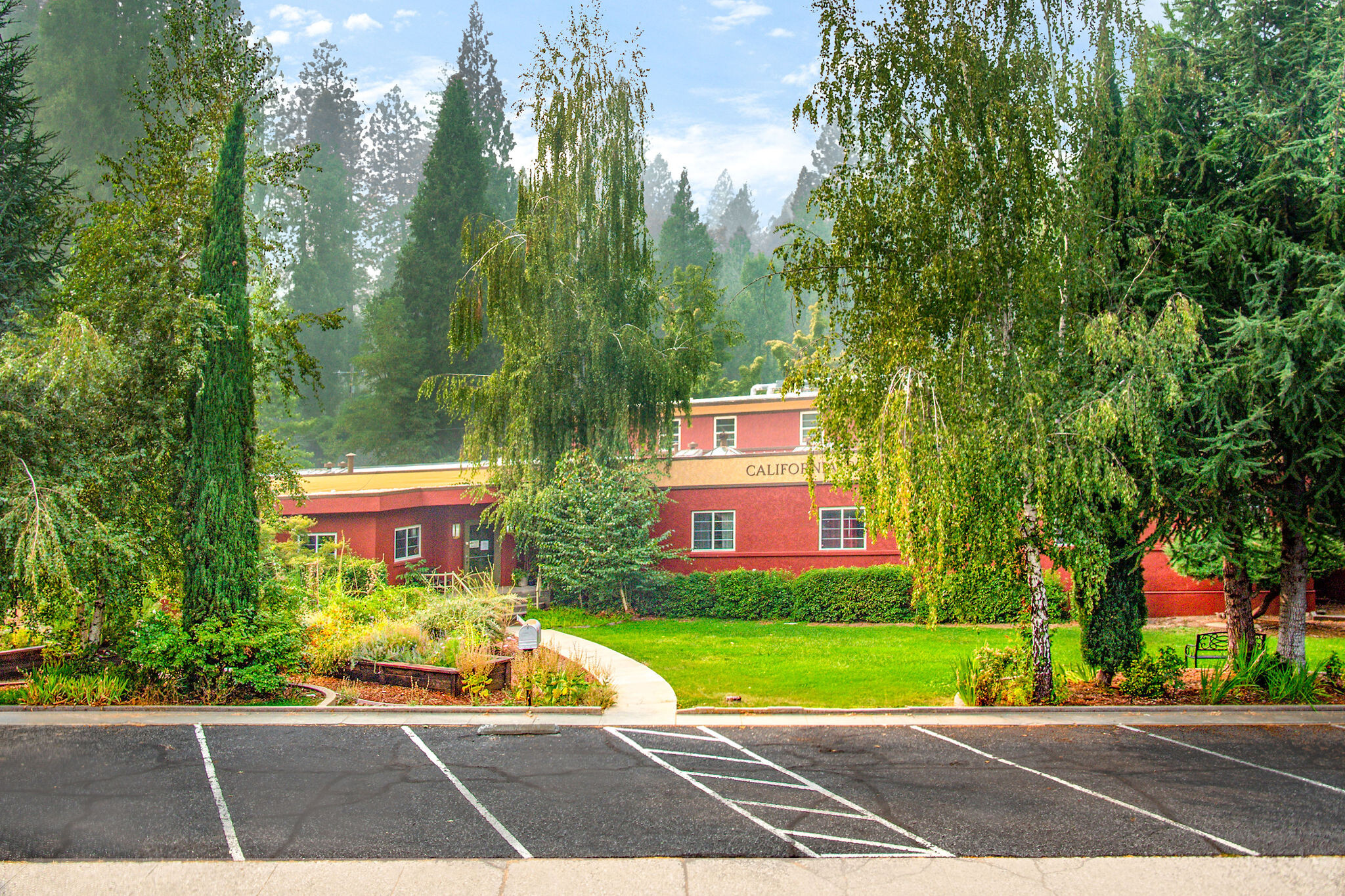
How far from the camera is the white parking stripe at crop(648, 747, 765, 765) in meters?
10.2

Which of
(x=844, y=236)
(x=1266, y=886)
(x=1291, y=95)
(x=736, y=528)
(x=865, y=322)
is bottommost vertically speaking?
(x=1266, y=886)

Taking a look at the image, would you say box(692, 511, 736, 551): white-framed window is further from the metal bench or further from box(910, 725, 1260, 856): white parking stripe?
box(910, 725, 1260, 856): white parking stripe

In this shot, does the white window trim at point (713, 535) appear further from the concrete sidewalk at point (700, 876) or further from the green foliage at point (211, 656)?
the concrete sidewalk at point (700, 876)

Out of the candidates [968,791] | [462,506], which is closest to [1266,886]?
[968,791]

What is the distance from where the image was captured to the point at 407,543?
1108 inches

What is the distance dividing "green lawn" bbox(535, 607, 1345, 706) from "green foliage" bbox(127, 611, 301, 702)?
A: 243 inches

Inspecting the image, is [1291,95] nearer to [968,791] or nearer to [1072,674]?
[1072,674]

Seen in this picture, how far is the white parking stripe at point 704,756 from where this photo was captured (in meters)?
10.2

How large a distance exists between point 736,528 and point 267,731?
1656cm

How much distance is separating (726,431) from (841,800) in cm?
2499

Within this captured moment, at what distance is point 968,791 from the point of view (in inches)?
358

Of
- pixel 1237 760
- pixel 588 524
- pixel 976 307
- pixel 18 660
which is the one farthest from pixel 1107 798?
pixel 588 524

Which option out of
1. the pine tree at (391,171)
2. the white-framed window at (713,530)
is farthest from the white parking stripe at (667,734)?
the pine tree at (391,171)

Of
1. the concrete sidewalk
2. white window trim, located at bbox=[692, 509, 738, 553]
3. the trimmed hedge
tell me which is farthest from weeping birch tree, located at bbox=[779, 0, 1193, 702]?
white window trim, located at bbox=[692, 509, 738, 553]
